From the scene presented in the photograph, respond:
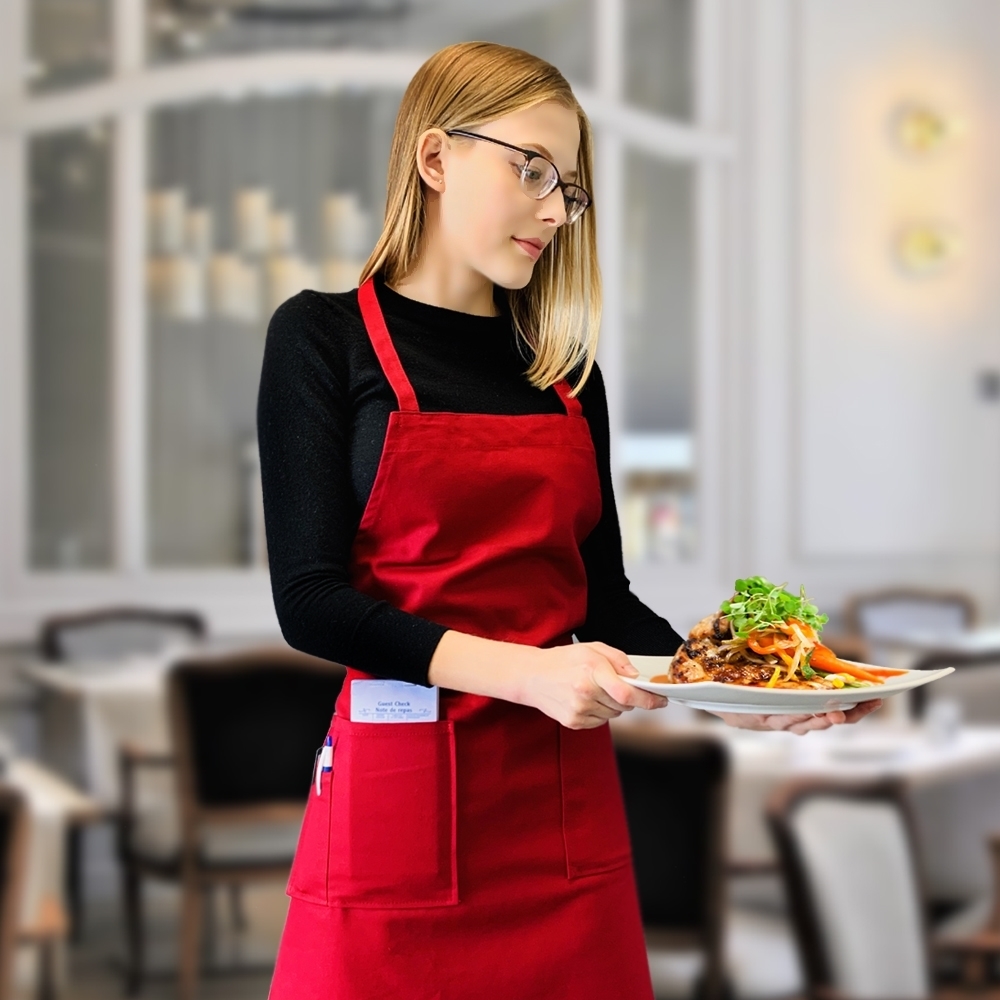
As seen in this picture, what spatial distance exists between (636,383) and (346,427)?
3673mm

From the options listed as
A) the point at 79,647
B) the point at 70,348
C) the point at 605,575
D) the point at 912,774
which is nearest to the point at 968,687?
the point at 912,774

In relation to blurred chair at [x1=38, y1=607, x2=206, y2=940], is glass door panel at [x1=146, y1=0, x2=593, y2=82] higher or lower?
higher

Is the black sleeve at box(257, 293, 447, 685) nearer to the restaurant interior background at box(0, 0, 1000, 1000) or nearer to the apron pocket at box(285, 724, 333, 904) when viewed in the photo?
the apron pocket at box(285, 724, 333, 904)

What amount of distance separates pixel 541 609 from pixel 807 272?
12.4 ft

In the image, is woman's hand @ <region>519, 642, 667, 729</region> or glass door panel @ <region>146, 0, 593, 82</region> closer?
woman's hand @ <region>519, 642, 667, 729</region>

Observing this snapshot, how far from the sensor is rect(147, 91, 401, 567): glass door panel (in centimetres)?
402

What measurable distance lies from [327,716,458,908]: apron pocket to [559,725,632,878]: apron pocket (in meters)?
0.09

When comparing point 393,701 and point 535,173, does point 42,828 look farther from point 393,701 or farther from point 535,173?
point 535,173

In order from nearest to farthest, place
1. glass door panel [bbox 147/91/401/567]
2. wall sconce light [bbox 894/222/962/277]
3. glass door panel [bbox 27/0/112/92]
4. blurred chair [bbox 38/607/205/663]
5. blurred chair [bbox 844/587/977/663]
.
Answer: blurred chair [bbox 38/607/205/663] → glass door panel [bbox 27/0/112/92] → glass door panel [bbox 147/91/401/567] → blurred chair [bbox 844/587/977/663] → wall sconce light [bbox 894/222/962/277]

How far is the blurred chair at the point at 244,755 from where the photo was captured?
10.0ft

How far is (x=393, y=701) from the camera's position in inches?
39.9

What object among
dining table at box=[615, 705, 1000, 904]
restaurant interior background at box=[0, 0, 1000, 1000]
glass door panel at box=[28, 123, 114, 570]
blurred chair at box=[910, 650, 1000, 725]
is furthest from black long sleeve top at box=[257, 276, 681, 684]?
glass door panel at box=[28, 123, 114, 570]

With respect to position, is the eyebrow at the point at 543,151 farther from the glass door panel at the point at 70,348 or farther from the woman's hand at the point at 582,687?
the glass door panel at the point at 70,348

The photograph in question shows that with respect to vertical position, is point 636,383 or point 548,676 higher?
point 636,383
